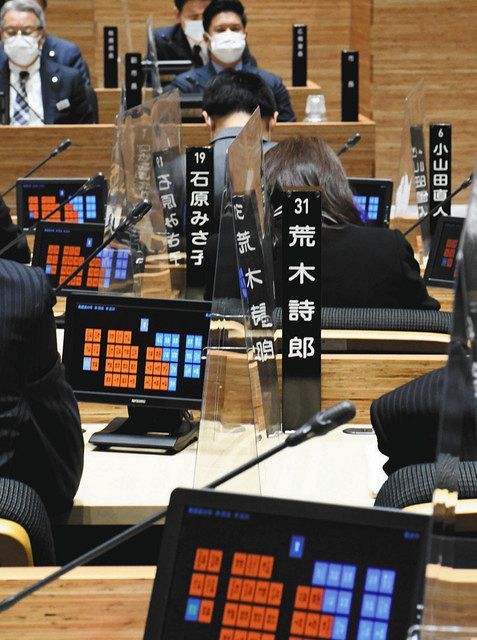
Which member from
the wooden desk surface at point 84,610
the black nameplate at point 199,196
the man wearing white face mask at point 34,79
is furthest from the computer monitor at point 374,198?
the wooden desk surface at point 84,610

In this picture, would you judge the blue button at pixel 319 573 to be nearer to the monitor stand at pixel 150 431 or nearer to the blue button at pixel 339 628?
the blue button at pixel 339 628

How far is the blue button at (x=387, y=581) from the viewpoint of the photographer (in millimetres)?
1371

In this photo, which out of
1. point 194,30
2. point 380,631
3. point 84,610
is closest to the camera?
point 380,631

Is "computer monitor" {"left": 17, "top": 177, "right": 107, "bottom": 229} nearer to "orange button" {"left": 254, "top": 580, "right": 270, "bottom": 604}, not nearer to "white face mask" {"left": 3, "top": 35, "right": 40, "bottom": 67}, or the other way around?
"white face mask" {"left": 3, "top": 35, "right": 40, "bottom": 67}

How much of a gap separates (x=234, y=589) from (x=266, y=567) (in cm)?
4

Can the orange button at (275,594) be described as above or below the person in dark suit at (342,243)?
above

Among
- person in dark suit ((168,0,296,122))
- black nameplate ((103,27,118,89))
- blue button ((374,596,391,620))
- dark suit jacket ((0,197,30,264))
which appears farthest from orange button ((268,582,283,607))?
black nameplate ((103,27,118,89))

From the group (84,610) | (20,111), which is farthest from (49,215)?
(84,610)

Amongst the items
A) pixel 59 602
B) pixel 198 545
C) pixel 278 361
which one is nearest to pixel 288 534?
pixel 198 545

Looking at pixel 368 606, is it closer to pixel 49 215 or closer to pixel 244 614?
pixel 244 614

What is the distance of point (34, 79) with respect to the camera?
7.00 metres

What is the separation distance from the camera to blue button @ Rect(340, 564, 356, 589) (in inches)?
54.4

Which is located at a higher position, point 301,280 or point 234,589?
point 234,589

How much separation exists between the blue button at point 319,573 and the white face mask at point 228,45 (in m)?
5.74
